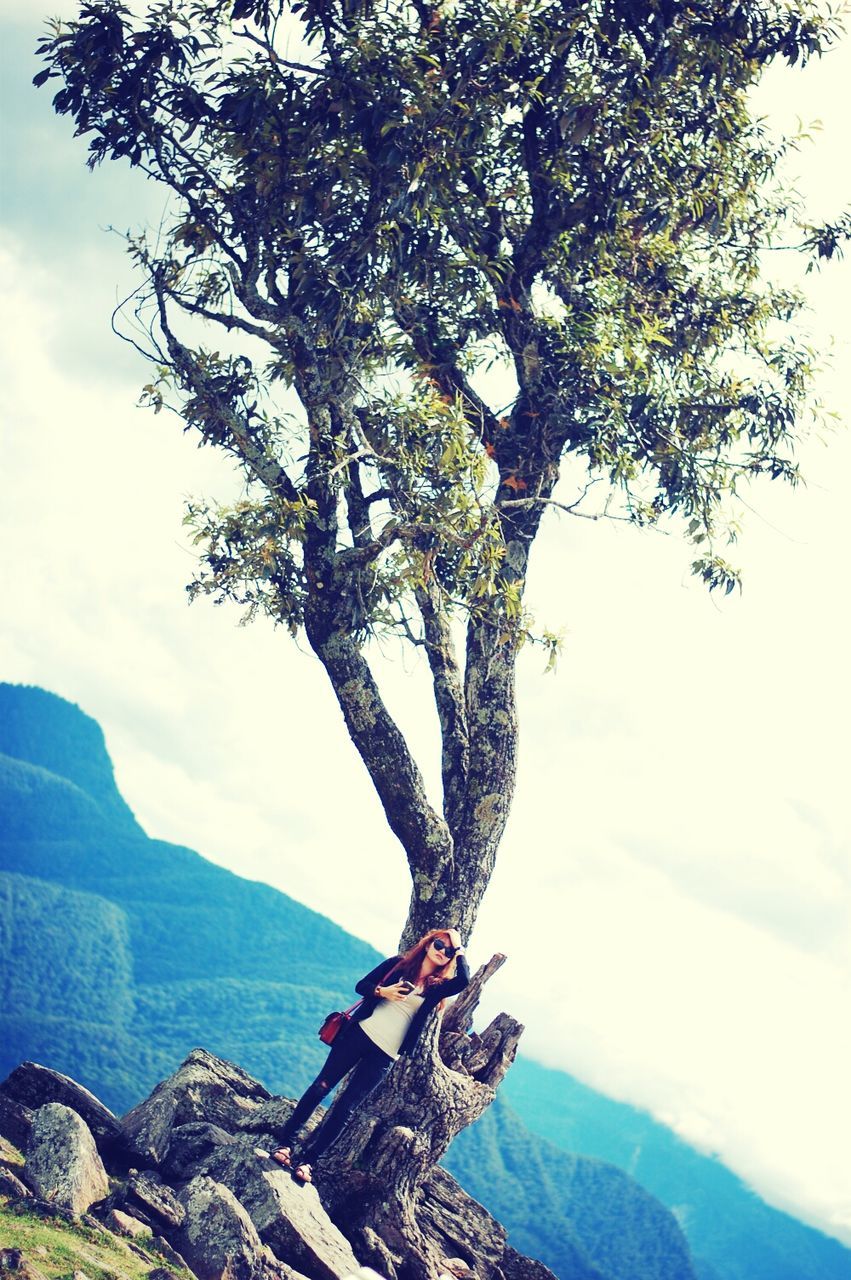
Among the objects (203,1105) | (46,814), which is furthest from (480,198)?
(46,814)

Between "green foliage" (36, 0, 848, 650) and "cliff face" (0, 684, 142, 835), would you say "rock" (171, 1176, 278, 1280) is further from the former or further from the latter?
"cliff face" (0, 684, 142, 835)

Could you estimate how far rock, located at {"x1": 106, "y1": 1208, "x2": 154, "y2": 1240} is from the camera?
904 centimetres

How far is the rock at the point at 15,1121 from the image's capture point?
35.3 ft

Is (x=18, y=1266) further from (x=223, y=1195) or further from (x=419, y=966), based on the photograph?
(x=419, y=966)

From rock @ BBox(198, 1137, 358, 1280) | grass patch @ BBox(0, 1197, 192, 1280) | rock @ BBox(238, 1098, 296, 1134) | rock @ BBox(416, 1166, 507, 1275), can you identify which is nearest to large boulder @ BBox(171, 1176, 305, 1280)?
grass patch @ BBox(0, 1197, 192, 1280)

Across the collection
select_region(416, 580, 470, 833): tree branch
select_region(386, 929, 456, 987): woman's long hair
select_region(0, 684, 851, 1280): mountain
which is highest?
select_region(416, 580, 470, 833): tree branch

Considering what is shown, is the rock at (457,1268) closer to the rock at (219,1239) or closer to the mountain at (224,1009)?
the rock at (219,1239)

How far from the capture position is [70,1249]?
8039 millimetres

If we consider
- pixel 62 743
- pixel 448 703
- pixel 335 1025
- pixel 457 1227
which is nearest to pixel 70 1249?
pixel 335 1025

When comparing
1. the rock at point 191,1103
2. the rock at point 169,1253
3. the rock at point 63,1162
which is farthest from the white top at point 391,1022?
the rock at point 63,1162

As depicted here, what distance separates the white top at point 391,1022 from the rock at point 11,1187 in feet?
11.6

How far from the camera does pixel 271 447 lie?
14.3m

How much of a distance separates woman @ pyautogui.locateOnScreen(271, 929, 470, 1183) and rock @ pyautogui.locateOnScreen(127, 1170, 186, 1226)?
1471 mm

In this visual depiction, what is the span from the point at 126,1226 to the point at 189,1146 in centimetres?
258
